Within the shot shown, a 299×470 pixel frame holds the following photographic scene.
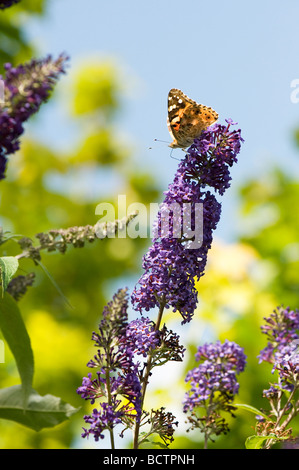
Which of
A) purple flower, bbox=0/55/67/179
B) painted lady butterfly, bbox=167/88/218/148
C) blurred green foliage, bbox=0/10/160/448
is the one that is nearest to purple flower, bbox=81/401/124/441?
purple flower, bbox=0/55/67/179

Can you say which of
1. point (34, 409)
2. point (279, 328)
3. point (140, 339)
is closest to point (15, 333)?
point (34, 409)

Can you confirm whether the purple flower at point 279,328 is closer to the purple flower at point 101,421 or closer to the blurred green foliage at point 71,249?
the purple flower at point 101,421

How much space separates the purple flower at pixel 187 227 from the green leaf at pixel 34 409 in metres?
0.35

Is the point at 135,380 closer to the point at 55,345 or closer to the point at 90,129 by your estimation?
the point at 55,345

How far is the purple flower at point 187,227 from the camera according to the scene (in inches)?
59.8

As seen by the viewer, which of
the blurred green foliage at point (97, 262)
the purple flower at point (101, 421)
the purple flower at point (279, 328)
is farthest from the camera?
the blurred green foliage at point (97, 262)

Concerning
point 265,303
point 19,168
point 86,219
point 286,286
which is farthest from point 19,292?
point 86,219

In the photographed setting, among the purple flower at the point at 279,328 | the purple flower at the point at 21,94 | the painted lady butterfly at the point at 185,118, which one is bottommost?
the purple flower at the point at 279,328

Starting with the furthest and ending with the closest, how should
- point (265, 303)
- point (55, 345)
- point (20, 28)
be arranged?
point (55, 345) < point (20, 28) < point (265, 303)

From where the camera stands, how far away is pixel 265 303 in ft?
18.0

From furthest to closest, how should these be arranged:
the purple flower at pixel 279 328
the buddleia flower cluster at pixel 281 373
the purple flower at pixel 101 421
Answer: the purple flower at pixel 279 328 < the buddleia flower cluster at pixel 281 373 < the purple flower at pixel 101 421

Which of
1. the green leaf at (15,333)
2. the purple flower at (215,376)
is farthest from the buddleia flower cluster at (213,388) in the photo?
the green leaf at (15,333)

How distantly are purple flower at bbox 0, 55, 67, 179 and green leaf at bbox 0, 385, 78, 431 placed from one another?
641mm
